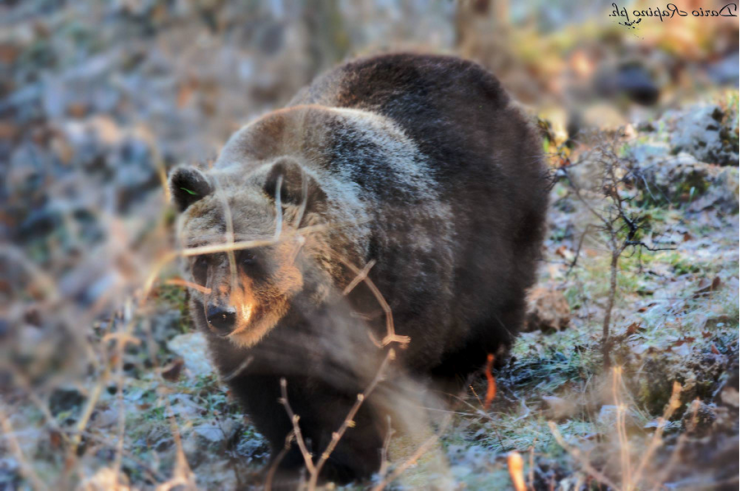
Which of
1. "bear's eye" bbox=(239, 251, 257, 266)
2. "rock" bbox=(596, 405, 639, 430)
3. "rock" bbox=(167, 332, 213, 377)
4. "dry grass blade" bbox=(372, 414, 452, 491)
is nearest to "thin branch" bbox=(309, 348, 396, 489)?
"dry grass blade" bbox=(372, 414, 452, 491)

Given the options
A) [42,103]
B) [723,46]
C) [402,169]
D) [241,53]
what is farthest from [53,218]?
[723,46]

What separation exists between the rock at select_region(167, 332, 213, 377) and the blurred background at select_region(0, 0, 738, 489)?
3 centimetres

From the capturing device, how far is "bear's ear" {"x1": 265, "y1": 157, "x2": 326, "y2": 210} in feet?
13.2

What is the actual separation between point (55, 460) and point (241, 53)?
6.16m

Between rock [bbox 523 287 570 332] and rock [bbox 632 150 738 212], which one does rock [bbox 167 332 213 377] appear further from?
rock [bbox 632 150 738 212]

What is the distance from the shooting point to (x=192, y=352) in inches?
232

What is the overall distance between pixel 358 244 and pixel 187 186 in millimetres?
1101

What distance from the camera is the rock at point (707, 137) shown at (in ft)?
20.3

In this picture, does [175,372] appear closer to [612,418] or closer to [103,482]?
[103,482]

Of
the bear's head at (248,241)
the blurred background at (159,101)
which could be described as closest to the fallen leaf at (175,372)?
the blurred background at (159,101)

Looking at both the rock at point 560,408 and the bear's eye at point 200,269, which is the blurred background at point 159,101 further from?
the rock at point 560,408

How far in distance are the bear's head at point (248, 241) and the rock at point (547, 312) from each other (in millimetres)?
2551

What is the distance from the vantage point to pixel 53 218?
7281 millimetres

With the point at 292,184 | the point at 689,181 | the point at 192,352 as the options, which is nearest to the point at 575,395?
the point at 292,184
